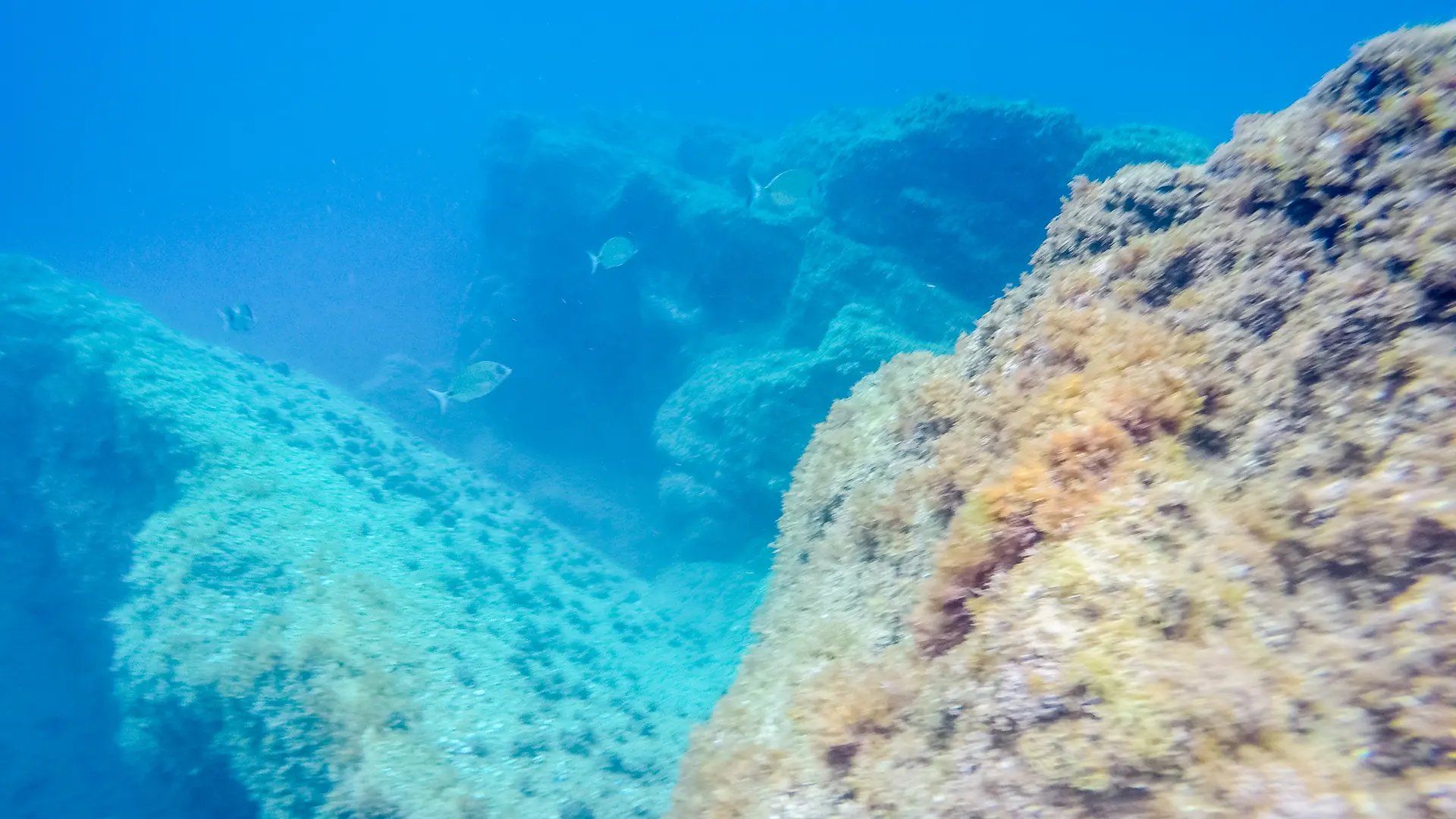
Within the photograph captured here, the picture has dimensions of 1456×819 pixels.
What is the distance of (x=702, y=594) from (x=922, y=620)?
12.3m

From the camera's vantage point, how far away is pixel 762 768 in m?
→ 2.72

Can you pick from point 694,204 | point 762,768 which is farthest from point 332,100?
point 762,768

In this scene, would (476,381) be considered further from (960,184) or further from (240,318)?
(960,184)

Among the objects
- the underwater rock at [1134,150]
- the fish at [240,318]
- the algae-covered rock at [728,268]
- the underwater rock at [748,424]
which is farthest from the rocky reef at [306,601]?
the underwater rock at [1134,150]

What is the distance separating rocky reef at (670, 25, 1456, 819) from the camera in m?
1.46

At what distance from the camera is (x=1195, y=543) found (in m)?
1.88

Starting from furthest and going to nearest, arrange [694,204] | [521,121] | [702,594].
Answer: [521,121]
[694,204]
[702,594]

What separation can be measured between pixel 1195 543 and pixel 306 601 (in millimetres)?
10257

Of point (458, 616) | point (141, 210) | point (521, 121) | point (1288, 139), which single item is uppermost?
point (141, 210)

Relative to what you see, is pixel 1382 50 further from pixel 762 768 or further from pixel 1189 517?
pixel 762 768

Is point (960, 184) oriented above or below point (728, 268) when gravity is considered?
below

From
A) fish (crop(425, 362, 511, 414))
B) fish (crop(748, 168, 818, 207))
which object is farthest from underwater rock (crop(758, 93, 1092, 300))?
fish (crop(425, 362, 511, 414))

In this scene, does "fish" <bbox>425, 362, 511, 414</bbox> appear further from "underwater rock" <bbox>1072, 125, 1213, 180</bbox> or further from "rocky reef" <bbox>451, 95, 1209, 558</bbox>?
"underwater rock" <bbox>1072, 125, 1213, 180</bbox>

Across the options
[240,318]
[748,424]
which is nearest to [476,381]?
[748,424]
